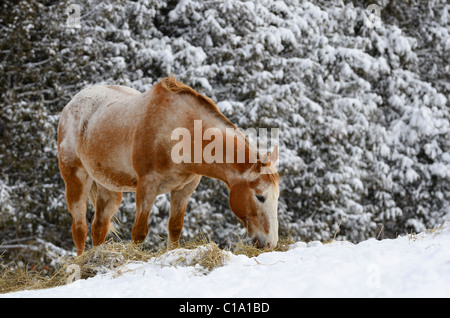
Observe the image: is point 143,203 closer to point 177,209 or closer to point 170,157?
point 170,157

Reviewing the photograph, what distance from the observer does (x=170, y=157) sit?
4.50 metres

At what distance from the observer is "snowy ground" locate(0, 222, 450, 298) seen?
7.82 ft

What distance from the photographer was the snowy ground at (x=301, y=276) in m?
2.38

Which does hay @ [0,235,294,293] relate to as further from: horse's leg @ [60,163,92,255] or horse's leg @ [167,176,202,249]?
horse's leg @ [60,163,92,255]

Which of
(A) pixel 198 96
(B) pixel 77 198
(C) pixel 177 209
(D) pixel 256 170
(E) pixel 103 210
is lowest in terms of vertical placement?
(E) pixel 103 210

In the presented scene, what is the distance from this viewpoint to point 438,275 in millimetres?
2451

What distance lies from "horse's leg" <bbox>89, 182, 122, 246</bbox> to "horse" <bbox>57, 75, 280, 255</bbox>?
51 centimetres

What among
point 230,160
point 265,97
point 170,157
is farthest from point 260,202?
point 265,97

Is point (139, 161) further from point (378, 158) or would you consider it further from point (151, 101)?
point (378, 158)

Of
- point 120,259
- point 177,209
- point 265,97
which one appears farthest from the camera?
point 265,97

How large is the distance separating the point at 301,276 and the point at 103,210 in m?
3.59

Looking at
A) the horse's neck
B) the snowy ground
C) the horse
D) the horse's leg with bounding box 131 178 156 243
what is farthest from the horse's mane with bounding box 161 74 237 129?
the snowy ground

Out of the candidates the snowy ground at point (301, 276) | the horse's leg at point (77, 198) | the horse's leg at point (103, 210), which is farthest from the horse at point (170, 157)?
the snowy ground at point (301, 276)

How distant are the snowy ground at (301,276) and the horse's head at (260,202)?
0.90 meters
